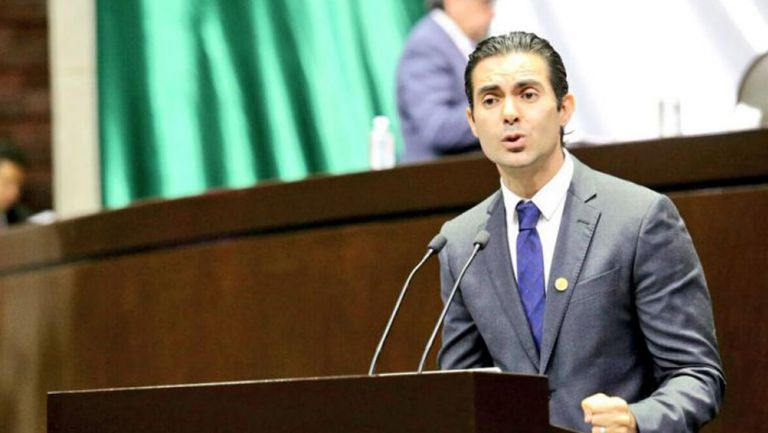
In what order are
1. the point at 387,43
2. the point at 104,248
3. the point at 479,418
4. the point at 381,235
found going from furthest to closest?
the point at 387,43, the point at 104,248, the point at 381,235, the point at 479,418

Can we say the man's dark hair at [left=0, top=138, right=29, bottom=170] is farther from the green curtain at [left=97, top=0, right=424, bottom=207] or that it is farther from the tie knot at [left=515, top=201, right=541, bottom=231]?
the tie knot at [left=515, top=201, right=541, bottom=231]

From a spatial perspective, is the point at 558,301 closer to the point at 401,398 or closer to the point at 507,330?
the point at 507,330

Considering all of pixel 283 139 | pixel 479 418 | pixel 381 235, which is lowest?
pixel 479 418

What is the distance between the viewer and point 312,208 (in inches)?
182

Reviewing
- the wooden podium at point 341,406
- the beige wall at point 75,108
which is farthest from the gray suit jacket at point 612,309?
the beige wall at point 75,108

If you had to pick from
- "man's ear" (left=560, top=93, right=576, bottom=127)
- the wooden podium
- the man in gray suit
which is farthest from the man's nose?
the wooden podium

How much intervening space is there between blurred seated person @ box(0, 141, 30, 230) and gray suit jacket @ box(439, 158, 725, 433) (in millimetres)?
3743

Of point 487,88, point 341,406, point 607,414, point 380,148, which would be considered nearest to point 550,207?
point 487,88

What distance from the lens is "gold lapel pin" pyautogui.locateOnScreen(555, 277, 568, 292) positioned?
3064 millimetres

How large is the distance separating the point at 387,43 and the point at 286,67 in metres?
0.45

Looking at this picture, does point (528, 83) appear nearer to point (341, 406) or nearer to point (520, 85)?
point (520, 85)

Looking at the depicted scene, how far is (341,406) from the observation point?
100 inches

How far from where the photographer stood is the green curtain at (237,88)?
7.24 m

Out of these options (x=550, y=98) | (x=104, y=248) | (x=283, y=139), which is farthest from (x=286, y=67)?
(x=550, y=98)
